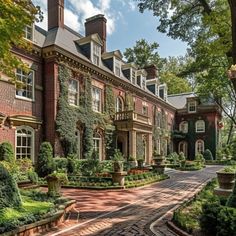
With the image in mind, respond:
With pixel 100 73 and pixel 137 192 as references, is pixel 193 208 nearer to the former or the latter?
pixel 137 192

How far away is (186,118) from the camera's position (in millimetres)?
42375

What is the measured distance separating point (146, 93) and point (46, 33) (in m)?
13.5

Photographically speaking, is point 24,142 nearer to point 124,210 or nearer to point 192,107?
point 124,210

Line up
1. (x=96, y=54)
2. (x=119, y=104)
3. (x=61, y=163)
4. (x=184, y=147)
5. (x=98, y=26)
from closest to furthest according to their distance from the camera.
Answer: (x=61, y=163) → (x=96, y=54) → (x=119, y=104) → (x=98, y=26) → (x=184, y=147)

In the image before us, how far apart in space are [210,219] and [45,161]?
1204cm

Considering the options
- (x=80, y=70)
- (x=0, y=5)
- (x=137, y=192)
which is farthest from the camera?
(x=80, y=70)

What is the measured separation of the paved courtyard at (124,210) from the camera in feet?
22.0

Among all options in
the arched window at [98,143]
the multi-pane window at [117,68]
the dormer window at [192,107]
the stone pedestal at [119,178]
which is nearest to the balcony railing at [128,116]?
the arched window at [98,143]

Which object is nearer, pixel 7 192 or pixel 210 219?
pixel 210 219

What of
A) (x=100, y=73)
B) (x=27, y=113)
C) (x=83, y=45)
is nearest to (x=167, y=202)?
(x=27, y=113)

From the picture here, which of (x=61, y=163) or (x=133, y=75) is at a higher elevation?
(x=133, y=75)

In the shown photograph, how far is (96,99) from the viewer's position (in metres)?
22.7

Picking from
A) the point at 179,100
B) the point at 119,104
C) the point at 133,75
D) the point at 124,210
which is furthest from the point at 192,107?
the point at 124,210

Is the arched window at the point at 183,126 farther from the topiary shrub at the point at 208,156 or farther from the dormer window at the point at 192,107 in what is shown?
the topiary shrub at the point at 208,156
